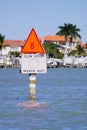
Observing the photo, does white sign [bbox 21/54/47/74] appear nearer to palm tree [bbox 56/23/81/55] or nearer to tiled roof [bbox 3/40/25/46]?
palm tree [bbox 56/23/81/55]

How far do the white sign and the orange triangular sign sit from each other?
0.33m

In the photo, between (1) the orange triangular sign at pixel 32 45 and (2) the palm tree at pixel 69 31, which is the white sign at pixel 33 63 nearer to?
(1) the orange triangular sign at pixel 32 45

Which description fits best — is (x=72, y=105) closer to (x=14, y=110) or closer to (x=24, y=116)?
(x=14, y=110)

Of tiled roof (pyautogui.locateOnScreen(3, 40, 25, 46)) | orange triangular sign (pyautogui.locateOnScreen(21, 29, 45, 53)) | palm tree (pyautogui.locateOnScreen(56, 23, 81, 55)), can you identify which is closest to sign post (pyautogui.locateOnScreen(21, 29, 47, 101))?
orange triangular sign (pyautogui.locateOnScreen(21, 29, 45, 53))

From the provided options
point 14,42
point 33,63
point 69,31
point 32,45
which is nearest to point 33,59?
point 33,63

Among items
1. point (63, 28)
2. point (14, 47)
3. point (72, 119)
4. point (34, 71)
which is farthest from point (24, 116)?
point (14, 47)

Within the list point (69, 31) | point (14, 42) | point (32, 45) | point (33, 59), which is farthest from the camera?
point (14, 42)

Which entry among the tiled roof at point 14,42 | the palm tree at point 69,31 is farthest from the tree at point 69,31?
the tiled roof at point 14,42

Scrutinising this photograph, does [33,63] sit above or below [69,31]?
below

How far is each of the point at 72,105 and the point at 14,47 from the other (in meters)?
164

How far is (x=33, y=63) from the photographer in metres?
23.9

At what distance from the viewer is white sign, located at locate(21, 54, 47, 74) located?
23.8 m

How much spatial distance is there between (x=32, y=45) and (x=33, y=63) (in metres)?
0.76

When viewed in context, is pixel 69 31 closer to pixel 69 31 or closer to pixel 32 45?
pixel 69 31
